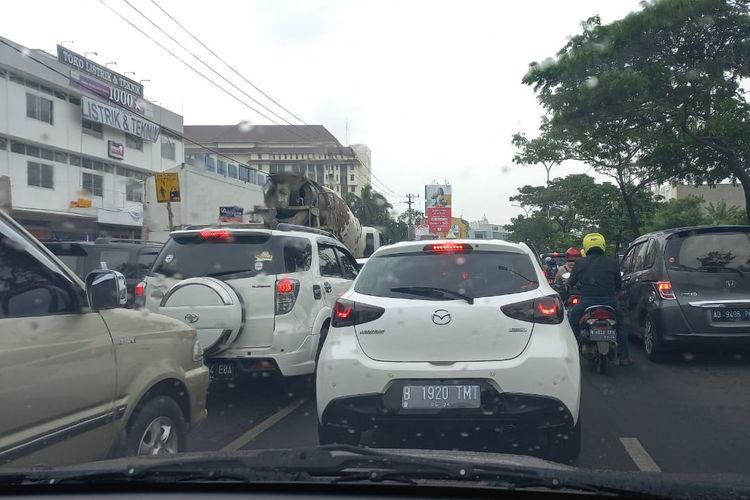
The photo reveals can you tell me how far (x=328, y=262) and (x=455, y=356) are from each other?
3601mm

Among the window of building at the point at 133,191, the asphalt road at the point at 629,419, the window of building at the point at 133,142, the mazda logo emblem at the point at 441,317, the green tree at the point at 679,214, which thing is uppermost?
the window of building at the point at 133,142

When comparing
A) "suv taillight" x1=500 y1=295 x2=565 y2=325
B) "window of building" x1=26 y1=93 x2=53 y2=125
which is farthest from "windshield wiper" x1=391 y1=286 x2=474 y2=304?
"window of building" x1=26 y1=93 x2=53 y2=125

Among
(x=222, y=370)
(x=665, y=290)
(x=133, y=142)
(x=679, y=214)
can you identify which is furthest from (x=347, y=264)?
(x=679, y=214)

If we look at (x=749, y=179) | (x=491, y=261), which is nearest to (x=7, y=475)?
(x=491, y=261)

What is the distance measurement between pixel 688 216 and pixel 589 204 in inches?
494

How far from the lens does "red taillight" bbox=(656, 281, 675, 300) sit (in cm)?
816

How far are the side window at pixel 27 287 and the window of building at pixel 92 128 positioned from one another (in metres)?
32.7

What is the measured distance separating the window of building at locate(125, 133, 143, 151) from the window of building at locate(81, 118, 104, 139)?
194 centimetres

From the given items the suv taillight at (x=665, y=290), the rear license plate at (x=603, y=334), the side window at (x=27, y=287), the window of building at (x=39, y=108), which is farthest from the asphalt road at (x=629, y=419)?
the window of building at (x=39, y=108)

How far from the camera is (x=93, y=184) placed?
33.8 metres

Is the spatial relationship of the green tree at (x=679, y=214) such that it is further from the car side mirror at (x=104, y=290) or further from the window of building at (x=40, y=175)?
the car side mirror at (x=104, y=290)

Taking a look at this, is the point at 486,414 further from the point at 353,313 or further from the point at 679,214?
the point at 679,214

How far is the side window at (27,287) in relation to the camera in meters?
3.04

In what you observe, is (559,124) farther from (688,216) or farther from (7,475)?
(688,216)
